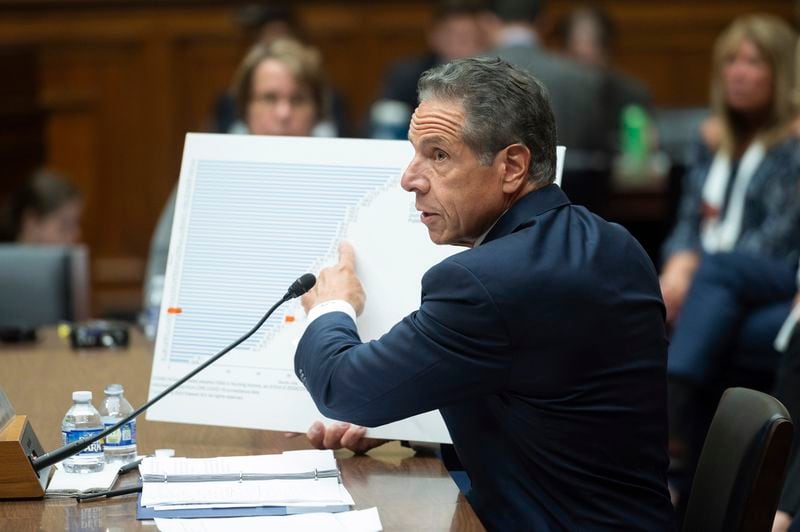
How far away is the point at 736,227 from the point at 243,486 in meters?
3.32

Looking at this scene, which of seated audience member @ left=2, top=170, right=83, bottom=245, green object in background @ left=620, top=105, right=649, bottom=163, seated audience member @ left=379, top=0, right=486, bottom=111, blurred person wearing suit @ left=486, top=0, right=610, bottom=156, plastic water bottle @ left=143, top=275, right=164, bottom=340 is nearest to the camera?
plastic water bottle @ left=143, top=275, right=164, bottom=340

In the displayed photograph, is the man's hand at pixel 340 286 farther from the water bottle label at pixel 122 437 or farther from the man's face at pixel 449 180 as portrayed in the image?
the water bottle label at pixel 122 437

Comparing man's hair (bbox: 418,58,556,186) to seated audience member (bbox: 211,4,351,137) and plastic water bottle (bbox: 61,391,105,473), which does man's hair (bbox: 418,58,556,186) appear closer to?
plastic water bottle (bbox: 61,391,105,473)

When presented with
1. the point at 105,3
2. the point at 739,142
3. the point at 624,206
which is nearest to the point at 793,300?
the point at 739,142

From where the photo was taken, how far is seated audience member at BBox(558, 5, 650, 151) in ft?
24.2

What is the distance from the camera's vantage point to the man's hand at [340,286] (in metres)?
2.32

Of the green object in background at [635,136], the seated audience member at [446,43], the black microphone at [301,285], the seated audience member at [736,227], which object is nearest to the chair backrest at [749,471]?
the black microphone at [301,285]

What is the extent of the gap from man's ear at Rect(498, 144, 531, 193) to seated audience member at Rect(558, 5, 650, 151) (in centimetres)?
526

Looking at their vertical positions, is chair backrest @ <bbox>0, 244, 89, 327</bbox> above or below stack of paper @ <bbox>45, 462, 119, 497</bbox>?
below

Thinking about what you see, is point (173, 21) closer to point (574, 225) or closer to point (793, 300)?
point (793, 300)

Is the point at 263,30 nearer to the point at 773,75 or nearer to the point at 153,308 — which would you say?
the point at 773,75

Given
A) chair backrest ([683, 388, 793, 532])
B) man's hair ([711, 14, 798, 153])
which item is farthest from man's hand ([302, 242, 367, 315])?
man's hair ([711, 14, 798, 153])

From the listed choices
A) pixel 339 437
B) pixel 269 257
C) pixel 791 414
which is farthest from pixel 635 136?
pixel 339 437

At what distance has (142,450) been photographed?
2396 mm
